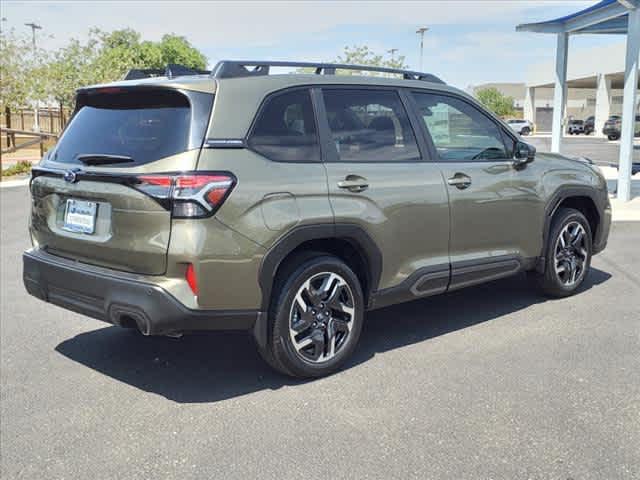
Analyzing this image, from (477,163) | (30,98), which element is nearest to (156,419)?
(477,163)

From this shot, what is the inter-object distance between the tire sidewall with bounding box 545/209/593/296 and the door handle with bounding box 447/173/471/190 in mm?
1253

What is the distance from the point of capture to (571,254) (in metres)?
6.17

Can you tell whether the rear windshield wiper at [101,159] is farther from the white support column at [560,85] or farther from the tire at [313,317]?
the white support column at [560,85]

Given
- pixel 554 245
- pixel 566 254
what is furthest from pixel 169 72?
pixel 566 254

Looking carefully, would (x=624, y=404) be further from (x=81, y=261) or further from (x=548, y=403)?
(x=81, y=261)

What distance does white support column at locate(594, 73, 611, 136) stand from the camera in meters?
51.8

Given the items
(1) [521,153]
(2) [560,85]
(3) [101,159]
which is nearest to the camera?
(3) [101,159]

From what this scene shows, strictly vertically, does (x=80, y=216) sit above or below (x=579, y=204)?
above

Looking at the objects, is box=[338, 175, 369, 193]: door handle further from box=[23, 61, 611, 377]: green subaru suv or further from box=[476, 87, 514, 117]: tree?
box=[476, 87, 514, 117]: tree

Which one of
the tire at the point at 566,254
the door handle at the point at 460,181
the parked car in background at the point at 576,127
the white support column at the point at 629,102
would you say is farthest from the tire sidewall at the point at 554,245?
the parked car in background at the point at 576,127

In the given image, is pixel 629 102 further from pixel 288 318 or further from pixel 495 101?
pixel 495 101

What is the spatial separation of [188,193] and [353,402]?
1503 mm

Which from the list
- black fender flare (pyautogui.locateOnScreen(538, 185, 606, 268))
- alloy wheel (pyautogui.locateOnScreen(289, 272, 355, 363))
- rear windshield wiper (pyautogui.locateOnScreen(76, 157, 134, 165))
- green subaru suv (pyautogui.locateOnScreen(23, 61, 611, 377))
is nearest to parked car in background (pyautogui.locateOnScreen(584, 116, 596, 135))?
black fender flare (pyautogui.locateOnScreen(538, 185, 606, 268))

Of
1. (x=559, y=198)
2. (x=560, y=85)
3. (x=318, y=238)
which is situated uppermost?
(x=560, y=85)
